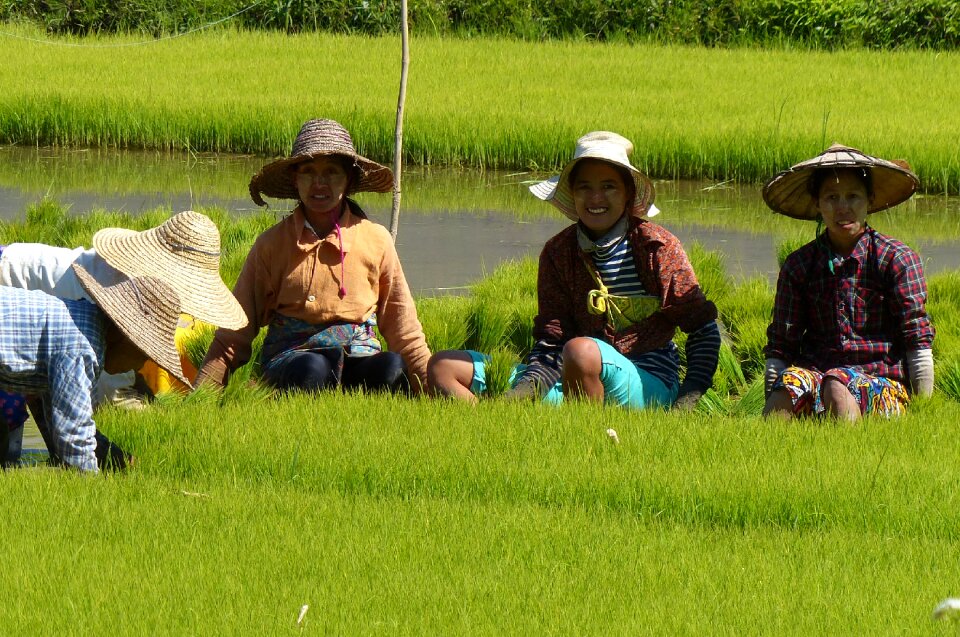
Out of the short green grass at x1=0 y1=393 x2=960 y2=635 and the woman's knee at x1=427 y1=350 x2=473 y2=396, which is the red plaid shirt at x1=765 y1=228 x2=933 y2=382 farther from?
the woman's knee at x1=427 y1=350 x2=473 y2=396

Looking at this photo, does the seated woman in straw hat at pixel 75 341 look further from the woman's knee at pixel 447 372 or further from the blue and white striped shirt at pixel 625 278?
the blue and white striped shirt at pixel 625 278

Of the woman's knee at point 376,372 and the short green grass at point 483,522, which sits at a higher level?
the short green grass at point 483,522

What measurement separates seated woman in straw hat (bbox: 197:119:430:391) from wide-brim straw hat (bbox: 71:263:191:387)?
105 cm

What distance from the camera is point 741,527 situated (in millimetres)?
3877

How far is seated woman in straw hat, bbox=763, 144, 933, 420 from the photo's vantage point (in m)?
4.66

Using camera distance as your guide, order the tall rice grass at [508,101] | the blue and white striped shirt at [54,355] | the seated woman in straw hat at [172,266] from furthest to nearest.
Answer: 1. the tall rice grass at [508,101]
2. the seated woman in straw hat at [172,266]
3. the blue and white striped shirt at [54,355]

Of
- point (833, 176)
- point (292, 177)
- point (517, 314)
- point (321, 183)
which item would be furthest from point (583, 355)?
point (517, 314)

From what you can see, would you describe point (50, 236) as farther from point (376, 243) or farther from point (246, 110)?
point (246, 110)

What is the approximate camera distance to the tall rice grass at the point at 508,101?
10883 mm

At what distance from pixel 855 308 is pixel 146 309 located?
7.17 feet

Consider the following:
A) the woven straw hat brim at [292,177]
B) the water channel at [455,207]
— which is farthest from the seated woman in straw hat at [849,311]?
the water channel at [455,207]

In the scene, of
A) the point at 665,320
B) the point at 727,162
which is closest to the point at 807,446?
the point at 665,320

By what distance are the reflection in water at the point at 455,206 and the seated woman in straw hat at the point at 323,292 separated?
2.14 meters

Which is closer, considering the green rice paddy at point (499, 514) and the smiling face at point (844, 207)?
the green rice paddy at point (499, 514)
